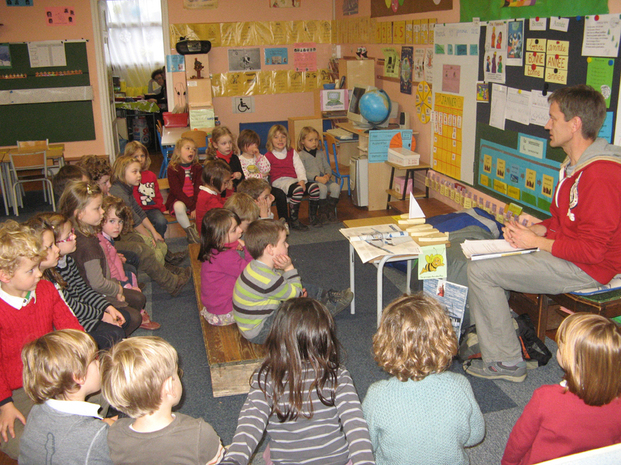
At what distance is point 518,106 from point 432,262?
1.64 meters

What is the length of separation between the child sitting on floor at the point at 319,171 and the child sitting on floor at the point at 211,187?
137cm

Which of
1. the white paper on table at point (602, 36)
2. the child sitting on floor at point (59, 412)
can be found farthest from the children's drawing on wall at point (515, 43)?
the child sitting on floor at point (59, 412)

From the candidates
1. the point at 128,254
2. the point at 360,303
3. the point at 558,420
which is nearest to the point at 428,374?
the point at 558,420

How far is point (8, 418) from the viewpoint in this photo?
6.38 ft

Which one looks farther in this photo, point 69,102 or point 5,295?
point 69,102

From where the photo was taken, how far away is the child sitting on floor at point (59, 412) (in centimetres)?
153

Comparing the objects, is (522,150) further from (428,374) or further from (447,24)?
(428,374)

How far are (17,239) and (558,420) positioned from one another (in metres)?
2.00

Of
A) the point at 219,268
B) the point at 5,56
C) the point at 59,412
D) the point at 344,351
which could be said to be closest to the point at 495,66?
the point at 219,268

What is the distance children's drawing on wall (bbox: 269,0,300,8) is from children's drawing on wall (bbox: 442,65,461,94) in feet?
13.1

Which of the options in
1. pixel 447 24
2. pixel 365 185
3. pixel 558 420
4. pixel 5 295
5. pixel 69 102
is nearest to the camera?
pixel 558 420

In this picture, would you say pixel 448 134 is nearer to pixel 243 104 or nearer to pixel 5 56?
pixel 243 104

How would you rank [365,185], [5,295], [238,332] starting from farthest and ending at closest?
[365,185] → [238,332] → [5,295]

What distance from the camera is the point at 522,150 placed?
388 cm
